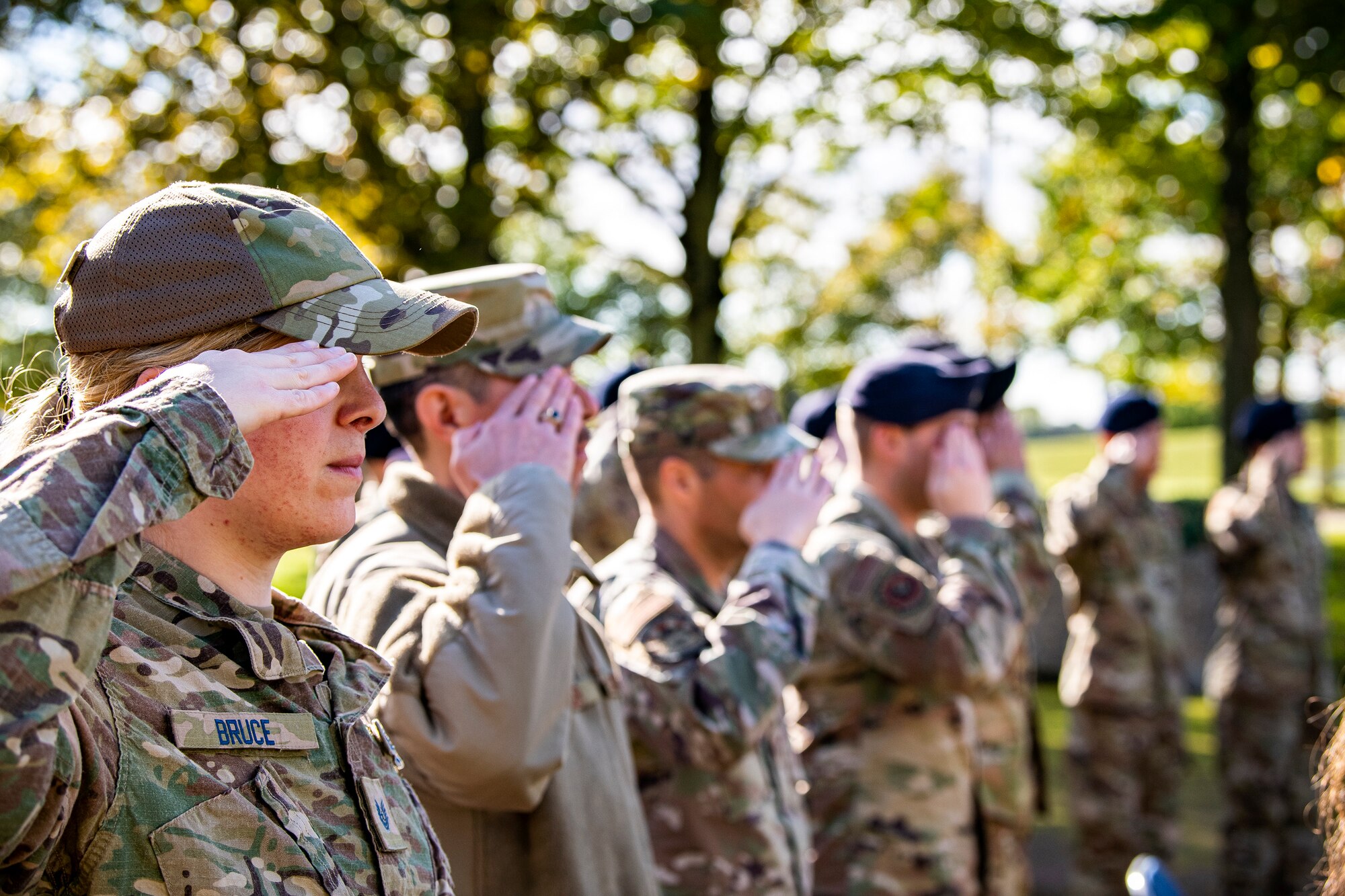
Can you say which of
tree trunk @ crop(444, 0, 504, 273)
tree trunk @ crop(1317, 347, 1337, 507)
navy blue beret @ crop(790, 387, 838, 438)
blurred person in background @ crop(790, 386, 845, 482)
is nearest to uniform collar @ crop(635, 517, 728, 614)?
blurred person in background @ crop(790, 386, 845, 482)

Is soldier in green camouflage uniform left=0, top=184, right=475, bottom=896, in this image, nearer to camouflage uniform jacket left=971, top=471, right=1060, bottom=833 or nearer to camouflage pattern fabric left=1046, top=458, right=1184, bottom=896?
camouflage uniform jacket left=971, top=471, right=1060, bottom=833

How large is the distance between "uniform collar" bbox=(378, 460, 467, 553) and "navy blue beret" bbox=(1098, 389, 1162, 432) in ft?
20.6

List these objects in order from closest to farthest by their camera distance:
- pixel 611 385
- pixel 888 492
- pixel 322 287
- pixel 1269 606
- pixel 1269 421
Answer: pixel 322 287
pixel 888 492
pixel 611 385
pixel 1269 606
pixel 1269 421

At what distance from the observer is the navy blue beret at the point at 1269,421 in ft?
27.9

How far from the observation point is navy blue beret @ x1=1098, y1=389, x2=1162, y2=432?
8195 millimetres

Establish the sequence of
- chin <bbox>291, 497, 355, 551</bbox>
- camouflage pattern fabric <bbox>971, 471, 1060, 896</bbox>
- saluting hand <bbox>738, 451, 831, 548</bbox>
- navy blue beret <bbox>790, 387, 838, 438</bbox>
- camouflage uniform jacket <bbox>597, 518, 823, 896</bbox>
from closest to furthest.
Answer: chin <bbox>291, 497, 355, 551</bbox>
camouflage uniform jacket <bbox>597, 518, 823, 896</bbox>
saluting hand <bbox>738, 451, 831, 548</bbox>
camouflage pattern fabric <bbox>971, 471, 1060, 896</bbox>
navy blue beret <bbox>790, 387, 838, 438</bbox>

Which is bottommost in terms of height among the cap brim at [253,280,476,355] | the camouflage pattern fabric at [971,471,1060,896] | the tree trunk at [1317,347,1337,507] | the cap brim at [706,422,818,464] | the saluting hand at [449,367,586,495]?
the tree trunk at [1317,347,1337,507]

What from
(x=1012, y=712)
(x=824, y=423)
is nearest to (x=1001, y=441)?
(x=824, y=423)

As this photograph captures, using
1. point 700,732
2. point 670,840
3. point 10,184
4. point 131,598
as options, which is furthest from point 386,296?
point 10,184

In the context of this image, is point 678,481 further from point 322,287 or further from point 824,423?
point 824,423

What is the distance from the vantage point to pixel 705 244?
40.5 feet

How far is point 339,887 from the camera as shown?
1622 mm

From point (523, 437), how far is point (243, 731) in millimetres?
1172

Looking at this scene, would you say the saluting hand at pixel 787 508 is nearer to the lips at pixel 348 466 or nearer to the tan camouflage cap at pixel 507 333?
the tan camouflage cap at pixel 507 333
